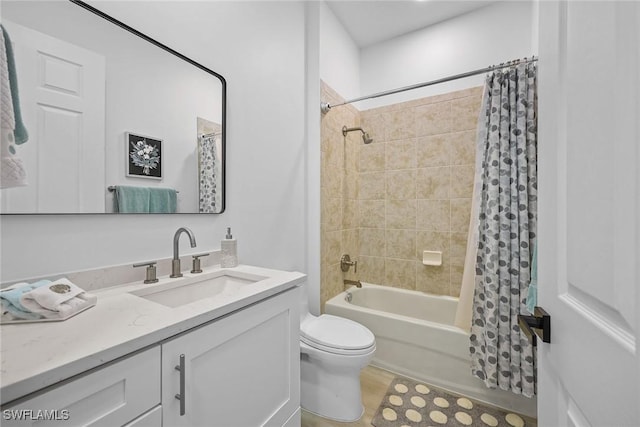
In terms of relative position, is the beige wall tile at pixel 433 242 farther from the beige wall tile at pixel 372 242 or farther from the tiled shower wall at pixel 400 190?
the beige wall tile at pixel 372 242

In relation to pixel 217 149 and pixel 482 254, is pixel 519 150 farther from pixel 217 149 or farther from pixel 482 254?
pixel 217 149

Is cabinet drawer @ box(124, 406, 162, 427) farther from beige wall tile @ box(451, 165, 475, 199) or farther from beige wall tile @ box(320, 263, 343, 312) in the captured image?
beige wall tile @ box(451, 165, 475, 199)

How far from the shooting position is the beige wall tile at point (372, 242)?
8.78 feet

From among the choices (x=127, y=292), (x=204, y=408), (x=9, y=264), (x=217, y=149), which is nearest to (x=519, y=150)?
(x=217, y=149)

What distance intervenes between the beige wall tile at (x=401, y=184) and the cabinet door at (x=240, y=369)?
5.66 feet

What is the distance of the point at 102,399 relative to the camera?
1.86 ft

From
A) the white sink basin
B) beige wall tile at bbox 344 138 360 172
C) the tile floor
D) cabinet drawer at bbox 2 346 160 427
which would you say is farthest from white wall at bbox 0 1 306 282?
the tile floor

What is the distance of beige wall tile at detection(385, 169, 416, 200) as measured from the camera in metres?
2.51

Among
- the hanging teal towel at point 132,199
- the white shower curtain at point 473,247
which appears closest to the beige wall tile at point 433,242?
the white shower curtain at point 473,247

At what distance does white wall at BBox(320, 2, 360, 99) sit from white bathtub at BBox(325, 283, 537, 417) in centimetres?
188

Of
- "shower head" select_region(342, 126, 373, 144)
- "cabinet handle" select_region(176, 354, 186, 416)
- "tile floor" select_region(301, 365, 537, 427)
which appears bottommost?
"tile floor" select_region(301, 365, 537, 427)

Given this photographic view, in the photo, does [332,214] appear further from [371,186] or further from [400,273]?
[400,273]

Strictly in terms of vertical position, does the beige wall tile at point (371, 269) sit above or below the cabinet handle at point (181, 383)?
below

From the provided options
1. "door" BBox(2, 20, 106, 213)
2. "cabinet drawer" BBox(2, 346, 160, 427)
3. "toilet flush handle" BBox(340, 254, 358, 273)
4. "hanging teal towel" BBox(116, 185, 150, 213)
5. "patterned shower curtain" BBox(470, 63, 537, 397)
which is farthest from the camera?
"toilet flush handle" BBox(340, 254, 358, 273)
